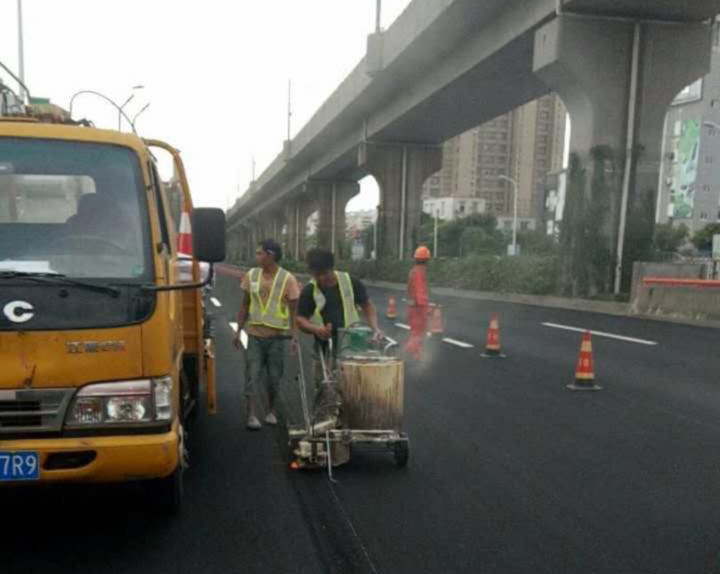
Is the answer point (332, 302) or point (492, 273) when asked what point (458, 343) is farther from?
point (492, 273)

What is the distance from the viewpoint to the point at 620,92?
2375 centimetres

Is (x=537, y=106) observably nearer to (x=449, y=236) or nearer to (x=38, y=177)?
(x=449, y=236)

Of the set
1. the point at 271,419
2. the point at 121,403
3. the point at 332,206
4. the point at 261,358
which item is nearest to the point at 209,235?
the point at 121,403

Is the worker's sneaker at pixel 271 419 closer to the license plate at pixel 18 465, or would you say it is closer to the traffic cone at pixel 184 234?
the traffic cone at pixel 184 234

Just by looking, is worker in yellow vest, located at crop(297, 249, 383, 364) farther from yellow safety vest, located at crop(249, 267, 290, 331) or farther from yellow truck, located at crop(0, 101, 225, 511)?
yellow truck, located at crop(0, 101, 225, 511)

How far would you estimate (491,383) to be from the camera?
1023cm

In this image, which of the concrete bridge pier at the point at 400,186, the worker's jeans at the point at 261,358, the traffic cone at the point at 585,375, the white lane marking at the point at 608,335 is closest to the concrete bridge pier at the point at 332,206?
the concrete bridge pier at the point at 400,186

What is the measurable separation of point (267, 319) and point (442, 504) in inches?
107

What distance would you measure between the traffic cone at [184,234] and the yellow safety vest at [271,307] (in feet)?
2.04

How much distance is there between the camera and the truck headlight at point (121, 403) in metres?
4.10

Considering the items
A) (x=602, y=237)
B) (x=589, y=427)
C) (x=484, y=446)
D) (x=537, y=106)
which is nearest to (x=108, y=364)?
(x=484, y=446)

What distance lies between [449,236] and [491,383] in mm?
109625

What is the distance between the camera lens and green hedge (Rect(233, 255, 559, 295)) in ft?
90.8

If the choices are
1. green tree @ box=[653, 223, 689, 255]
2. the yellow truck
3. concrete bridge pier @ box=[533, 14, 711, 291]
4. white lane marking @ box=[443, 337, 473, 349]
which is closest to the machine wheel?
the yellow truck
